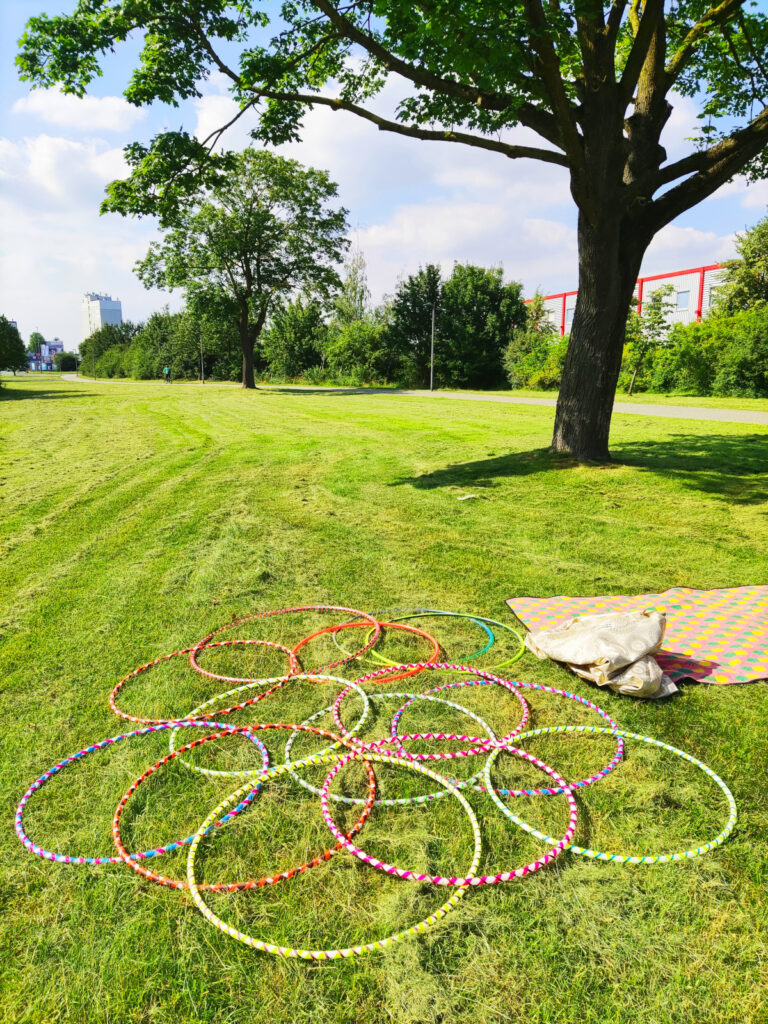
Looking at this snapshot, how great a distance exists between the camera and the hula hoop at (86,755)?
2.32 metres

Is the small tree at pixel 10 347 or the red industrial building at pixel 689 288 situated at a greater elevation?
the red industrial building at pixel 689 288

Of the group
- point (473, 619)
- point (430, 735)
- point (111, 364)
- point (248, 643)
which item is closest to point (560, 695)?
point (430, 735)

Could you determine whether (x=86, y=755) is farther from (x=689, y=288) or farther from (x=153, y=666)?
(x=689, y=288)

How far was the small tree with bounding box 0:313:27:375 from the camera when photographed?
32.8m

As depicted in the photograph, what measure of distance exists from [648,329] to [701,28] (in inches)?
715

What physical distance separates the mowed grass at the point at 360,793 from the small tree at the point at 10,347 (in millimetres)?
31345

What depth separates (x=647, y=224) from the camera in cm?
802

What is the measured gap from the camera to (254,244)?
3266 cm

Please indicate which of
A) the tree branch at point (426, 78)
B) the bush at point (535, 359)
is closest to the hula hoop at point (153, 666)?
the tree branch at point (426, 78)

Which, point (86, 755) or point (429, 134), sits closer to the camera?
point (86, 755)

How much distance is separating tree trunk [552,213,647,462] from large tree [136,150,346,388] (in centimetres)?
2714

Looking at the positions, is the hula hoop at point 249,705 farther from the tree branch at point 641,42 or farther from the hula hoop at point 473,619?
the tree branch at point 641,42

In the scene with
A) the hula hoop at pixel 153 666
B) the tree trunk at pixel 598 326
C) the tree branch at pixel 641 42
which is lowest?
the hula hoop at pixel 153 666

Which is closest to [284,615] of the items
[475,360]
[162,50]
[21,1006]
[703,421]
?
[21,1006]
